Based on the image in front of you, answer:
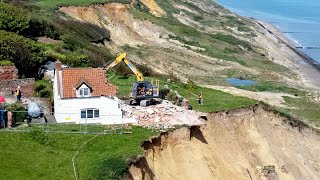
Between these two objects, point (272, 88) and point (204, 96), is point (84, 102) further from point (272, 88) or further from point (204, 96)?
point (272, 88)

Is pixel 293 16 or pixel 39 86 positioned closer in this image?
pixel 39 86

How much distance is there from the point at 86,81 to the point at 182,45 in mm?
49664

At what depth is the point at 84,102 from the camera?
3359cm

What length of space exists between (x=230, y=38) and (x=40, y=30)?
4704cm

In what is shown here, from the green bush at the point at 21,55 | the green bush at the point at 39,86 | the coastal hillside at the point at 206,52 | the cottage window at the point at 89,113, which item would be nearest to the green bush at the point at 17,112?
the cottage window at the point at 89,113

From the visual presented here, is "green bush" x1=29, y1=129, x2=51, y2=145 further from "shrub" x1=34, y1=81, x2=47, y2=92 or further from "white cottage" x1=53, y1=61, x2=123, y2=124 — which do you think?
"shrub" x1=34, y1=81, x2=47, y2=92

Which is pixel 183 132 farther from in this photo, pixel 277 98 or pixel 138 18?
pixel 138 18

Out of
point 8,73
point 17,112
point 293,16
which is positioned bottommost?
point 17,112

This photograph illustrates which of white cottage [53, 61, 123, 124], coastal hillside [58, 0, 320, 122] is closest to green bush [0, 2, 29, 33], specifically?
coastal hillside [58, 0, 320, 122]

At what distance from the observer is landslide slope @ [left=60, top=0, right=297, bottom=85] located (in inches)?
2849

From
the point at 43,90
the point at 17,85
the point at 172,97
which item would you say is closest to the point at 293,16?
the point at 172,97

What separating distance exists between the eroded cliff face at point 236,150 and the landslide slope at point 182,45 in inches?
1024

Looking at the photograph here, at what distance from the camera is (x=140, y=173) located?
28344 millimetres

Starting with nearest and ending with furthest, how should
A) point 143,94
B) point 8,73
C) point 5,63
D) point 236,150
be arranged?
point 236,150
point 143,94
point 8,73
point 5,63
